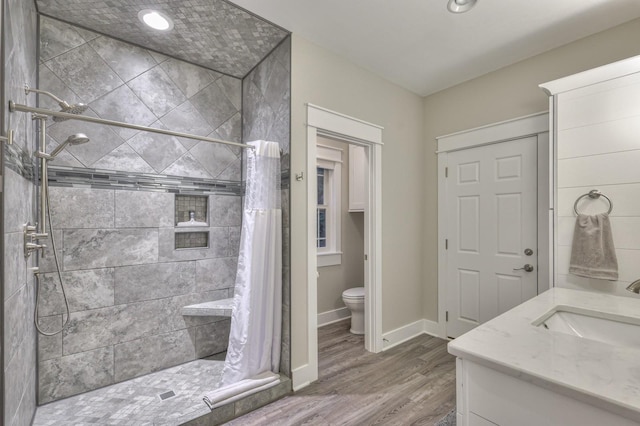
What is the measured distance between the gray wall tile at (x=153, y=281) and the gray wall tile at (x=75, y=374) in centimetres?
40

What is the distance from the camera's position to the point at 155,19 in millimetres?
2039

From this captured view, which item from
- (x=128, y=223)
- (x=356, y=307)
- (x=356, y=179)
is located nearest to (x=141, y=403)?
(x=128, y=223)

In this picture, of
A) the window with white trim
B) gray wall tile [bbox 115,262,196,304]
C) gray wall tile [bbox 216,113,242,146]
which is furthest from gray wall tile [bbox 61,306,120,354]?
the window with white trim

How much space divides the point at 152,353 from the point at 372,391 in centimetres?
176

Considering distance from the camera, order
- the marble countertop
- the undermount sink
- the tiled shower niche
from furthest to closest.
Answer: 1. the tiled shower niche
2. the undermount sink
3. the marble countertop

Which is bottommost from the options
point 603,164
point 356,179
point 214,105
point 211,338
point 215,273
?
point 211,338

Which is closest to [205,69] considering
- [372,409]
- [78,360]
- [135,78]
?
[135,78]

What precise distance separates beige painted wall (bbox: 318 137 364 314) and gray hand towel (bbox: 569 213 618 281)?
244cm

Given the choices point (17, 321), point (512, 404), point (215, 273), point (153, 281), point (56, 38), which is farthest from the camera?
point (215, 273)

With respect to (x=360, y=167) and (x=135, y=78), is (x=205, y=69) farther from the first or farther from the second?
(x=360, y=167)

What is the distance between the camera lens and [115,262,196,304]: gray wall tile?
7.37 ft

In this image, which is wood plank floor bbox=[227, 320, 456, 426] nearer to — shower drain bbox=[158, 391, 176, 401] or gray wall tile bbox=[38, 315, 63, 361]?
shower drain bbox=[158, 391, 176, 401]

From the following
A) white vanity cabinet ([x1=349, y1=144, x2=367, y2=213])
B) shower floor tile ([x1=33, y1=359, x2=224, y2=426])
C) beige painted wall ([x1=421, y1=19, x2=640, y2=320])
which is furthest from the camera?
white vanity cabinet ([x1=349, y1=144, x2=367, y2=213])

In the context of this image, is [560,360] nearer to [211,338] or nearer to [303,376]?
[303,376]
